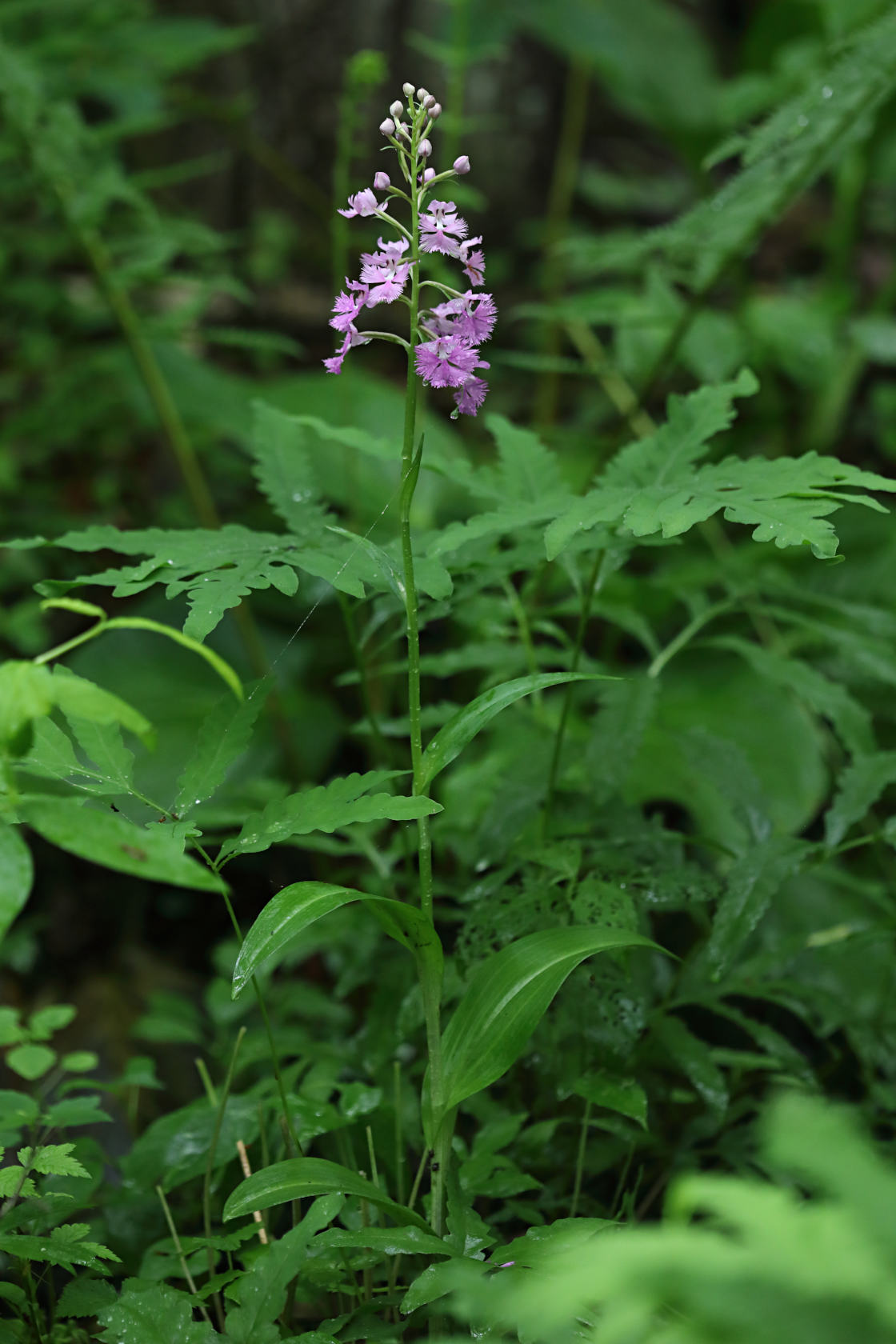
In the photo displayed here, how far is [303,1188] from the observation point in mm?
873

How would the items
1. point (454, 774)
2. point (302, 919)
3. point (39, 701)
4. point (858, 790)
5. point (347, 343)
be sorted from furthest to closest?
point (454, 774), point (858, 790), point (347, 343), point (302, 919), point (39, 701)

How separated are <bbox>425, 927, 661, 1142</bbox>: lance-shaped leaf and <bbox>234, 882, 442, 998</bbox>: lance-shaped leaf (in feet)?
0.22

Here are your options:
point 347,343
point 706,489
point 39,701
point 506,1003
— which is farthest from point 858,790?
point 39,701

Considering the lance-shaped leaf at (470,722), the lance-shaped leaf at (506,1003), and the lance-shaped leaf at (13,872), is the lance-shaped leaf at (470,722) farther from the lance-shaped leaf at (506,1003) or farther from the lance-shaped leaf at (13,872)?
the lance-shaped leaf at (13,872)

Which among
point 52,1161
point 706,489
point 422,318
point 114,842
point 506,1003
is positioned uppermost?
point 422,318

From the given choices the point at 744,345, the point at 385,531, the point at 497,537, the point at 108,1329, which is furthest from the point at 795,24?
the point at 108,1329

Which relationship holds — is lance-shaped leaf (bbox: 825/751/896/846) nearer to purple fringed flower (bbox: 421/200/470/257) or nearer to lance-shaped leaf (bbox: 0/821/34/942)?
purple fringed flower (bbox: 421/200/470/257)

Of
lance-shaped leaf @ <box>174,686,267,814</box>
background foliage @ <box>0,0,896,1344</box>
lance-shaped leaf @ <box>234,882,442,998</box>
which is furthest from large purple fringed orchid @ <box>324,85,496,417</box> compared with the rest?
lance-shaped leaf @ <box>234,882,442,998</box>

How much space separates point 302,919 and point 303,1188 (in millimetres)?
259

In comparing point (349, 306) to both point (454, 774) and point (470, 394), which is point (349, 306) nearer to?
point (470, 394)

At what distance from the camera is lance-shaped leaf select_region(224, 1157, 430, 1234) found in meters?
0.86

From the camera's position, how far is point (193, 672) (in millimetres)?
2449

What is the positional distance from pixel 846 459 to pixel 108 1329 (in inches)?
127

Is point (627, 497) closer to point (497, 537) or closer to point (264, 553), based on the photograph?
point (497, 537)
